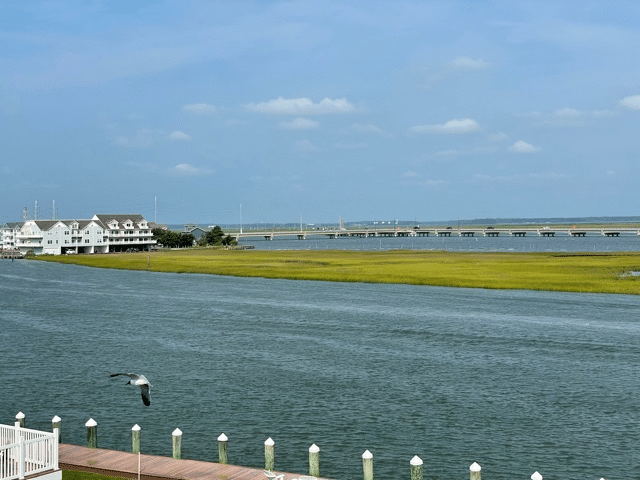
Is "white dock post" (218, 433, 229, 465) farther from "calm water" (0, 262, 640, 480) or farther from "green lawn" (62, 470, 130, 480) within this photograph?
"green lawn" (62, 470, 130, 480)

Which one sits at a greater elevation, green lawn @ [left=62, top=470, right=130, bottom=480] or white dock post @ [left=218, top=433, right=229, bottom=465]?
white dock post @ [left=218, top=433, right=229, bottom=465]

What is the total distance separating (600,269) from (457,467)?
85.0 meters

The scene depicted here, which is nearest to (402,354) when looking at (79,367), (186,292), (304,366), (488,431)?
Answer: (304,366)

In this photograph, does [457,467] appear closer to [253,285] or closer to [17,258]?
[253,285]

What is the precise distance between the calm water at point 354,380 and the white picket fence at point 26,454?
25.7ft

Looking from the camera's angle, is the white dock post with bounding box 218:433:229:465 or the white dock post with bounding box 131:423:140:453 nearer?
the white dock post with bounding box 218:433:229:465

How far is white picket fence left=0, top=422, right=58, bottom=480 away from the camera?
21109 mm

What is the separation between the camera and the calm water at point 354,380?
30000 mm

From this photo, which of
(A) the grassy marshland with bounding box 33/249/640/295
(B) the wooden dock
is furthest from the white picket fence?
(A) the grassy marshland with bounding box 33/249/640/295

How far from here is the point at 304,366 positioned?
44.7 meters

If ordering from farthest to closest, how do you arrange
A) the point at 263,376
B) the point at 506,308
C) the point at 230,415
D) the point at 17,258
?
the point at 17,258 → the point at 506,308 → the point at 263,376 → the point at 230,415

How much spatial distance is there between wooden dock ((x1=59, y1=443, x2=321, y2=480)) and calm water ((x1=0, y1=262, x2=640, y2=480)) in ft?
10.0

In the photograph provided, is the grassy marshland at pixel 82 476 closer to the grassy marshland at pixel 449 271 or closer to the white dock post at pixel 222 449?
the white dock post at pixel 222 449

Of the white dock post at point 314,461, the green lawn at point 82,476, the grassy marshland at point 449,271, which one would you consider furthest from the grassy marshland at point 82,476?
the grassy marshland at point 449,271
